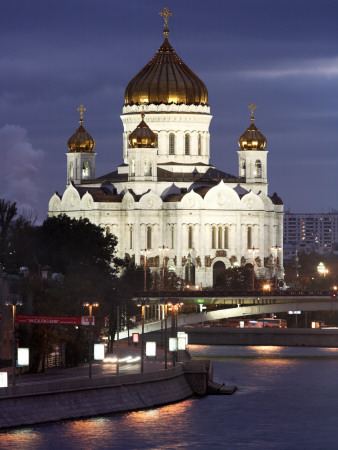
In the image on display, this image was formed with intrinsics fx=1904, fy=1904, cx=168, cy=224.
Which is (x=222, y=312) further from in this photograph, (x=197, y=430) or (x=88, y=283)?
(x=197, y=430)

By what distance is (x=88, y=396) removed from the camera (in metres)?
69.3

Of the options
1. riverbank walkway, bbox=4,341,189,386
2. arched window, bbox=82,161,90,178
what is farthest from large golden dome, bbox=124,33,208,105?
riverbank walkway, bbox=4,341,189,386

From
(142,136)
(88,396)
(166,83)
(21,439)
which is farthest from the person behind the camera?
(166,83)

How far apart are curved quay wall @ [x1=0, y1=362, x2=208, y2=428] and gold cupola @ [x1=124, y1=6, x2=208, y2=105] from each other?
82.6 m

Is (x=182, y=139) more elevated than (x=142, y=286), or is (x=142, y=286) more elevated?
(x=182, y=139)

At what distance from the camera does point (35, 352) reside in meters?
76.4

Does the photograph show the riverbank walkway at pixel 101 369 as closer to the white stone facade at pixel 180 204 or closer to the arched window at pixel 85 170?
the white stone facade at pixel 180 204

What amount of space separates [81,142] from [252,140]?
15.0 metres

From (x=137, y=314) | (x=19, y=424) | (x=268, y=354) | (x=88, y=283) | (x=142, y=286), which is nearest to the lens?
(x=19, y=424)

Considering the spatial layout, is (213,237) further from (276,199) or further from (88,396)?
(88,396)

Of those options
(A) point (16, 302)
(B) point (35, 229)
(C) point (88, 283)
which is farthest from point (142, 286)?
(A) point (16, 302)

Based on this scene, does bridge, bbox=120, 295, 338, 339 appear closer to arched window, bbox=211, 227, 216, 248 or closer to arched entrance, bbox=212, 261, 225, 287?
arched entrance, bbox=212, 261, 225, 287

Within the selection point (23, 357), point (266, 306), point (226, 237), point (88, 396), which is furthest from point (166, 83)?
point (88, 396)

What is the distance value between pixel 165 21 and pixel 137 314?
1823 inches
